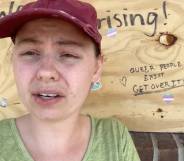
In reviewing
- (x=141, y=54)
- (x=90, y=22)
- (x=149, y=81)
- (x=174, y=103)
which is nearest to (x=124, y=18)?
(x=141, y=54)

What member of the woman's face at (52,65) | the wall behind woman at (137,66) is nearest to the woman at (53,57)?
the woman's face at (52,65)

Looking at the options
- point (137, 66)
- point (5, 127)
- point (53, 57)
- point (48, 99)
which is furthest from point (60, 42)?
point (137, 66)

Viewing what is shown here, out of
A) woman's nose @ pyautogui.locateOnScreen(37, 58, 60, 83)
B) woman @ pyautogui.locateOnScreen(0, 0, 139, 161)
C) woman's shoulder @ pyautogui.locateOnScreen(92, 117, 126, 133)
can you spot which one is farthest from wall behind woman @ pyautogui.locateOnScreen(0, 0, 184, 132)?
woman's nose @ pyautogui.locateOnScreen(37, 58, 60, 83)

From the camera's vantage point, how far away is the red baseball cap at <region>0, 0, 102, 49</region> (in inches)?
43.8

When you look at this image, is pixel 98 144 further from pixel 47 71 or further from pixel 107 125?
pixel 47 71

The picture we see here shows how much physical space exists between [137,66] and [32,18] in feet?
1.98

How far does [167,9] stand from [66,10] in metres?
0.60

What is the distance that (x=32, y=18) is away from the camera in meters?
1.15

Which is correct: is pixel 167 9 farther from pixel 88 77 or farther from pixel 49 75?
pixel 49 75

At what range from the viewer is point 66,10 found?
45.0 inches

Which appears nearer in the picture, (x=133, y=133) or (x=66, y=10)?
(x=66, y=10)

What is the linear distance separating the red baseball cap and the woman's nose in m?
0.11

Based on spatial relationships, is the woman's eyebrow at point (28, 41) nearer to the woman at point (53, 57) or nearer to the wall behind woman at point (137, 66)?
the woman at point (53, 57)

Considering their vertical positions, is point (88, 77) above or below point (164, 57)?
below
